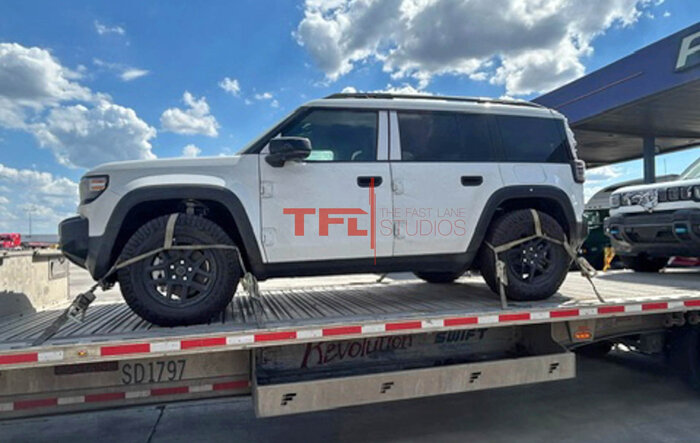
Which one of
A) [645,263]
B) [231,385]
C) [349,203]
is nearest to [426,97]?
[349,203]

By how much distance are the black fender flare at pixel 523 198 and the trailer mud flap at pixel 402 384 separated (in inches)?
37.8

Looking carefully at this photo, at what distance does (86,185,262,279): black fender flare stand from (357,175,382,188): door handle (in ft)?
2.94

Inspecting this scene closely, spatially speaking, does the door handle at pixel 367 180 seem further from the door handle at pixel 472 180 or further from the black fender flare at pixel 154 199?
the black fender flare at pixel 154 199

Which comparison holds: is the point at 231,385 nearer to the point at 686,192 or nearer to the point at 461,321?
the point at 461,321

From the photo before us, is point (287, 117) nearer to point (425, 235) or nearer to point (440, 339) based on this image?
point (425, 235)

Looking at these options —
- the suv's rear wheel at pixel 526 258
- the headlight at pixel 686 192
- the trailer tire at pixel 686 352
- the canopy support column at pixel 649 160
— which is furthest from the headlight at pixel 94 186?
the canopy support column at pixel 649 160

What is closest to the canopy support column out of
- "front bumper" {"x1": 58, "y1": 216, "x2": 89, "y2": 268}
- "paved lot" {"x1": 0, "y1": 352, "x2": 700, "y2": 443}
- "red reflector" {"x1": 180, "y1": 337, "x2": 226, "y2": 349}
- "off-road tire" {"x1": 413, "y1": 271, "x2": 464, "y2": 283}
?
"paved lot" {"x1": 0, "y1": 352, "x2": 700, "y2": 443}

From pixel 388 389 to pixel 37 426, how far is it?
328cm

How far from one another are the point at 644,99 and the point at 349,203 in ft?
42.8

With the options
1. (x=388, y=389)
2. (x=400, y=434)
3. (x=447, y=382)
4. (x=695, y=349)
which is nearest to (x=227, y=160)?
(x=388, y=389)

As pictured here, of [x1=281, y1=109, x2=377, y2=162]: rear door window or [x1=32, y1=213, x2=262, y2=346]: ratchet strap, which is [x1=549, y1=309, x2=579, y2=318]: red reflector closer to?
[x1=281, y1=109, x2=377, y2=162]: rear door window

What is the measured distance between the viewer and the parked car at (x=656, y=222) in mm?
5828

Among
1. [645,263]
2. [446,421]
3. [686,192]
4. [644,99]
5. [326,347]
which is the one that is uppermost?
[644,99]

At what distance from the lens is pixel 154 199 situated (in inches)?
139
